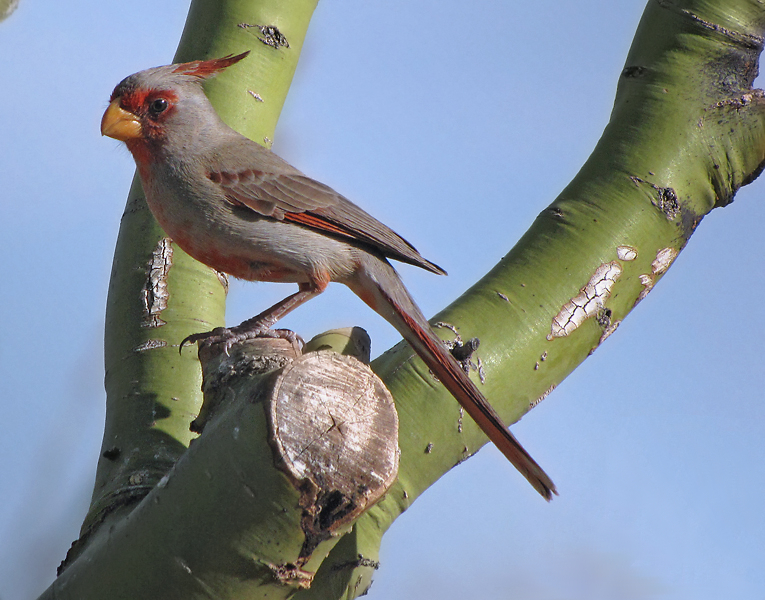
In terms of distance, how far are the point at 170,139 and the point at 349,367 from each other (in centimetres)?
171

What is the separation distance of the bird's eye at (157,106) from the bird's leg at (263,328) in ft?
3.09

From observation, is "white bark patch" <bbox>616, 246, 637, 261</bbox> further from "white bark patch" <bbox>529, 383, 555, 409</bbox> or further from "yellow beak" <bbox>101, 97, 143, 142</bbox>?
"yellow beak" <bbox>101, 97, 143, 142</bbox>

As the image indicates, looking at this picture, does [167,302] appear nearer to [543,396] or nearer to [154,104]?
[154,104]

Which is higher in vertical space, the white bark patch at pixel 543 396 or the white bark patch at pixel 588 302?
the white bark patch at pixel 588 302

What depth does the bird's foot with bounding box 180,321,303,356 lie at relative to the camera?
8.31 ft

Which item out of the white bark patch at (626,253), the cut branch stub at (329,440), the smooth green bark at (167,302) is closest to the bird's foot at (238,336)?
the smooth green bark at (167,302)

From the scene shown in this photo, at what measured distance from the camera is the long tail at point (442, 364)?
2.47 meters

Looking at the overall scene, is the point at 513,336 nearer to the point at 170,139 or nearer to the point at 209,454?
the point at 209,454

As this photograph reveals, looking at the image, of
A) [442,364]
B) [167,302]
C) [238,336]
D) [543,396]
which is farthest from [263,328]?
[543,396]

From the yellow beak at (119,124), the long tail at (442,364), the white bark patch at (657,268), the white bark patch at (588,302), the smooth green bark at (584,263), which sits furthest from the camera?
the yellow beak at (119,124)

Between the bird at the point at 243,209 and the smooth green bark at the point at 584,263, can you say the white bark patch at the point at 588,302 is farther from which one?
the bird at the point at 243,209

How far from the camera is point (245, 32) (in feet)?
11.5

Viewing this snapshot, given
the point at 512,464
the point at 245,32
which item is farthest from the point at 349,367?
the point at 245,32

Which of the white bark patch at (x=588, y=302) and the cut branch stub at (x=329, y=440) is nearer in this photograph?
the cut branch stub at (x=329, y=440)
